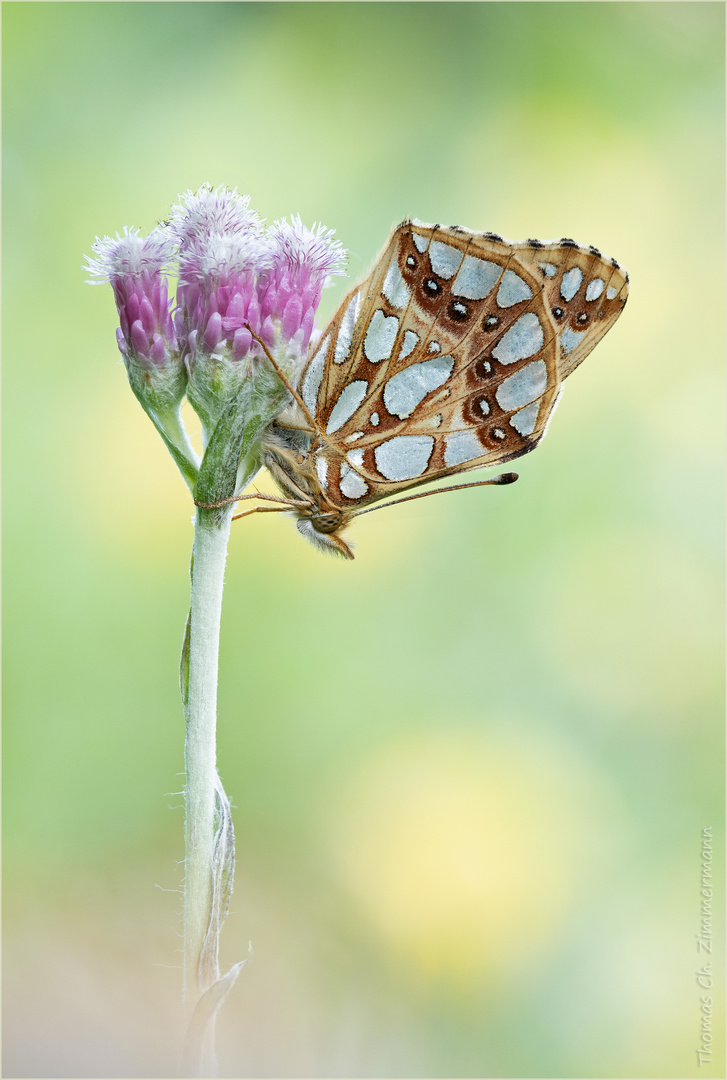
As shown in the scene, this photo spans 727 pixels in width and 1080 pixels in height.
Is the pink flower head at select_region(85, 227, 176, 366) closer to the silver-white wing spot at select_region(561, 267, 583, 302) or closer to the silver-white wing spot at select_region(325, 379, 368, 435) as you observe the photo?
the silver-white wing spot at select_region(325, 379, 368, 435)

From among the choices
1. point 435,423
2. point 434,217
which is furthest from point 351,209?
point 435,423

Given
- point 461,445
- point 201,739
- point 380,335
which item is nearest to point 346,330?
point 380,335

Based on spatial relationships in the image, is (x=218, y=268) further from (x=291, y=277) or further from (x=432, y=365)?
(x=432, y=365)

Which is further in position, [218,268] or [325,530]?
[325,530]

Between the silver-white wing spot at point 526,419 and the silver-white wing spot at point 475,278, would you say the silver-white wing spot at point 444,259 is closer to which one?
the silver-white wing spot at point 475,278

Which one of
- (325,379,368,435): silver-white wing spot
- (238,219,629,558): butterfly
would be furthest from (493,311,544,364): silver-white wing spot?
(325,379,368,435): silver-white wing spot

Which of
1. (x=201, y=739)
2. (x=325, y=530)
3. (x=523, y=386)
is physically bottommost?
(x=201, y=739)

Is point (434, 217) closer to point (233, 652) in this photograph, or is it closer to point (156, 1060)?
point (233, 652)

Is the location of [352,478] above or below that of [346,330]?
below
